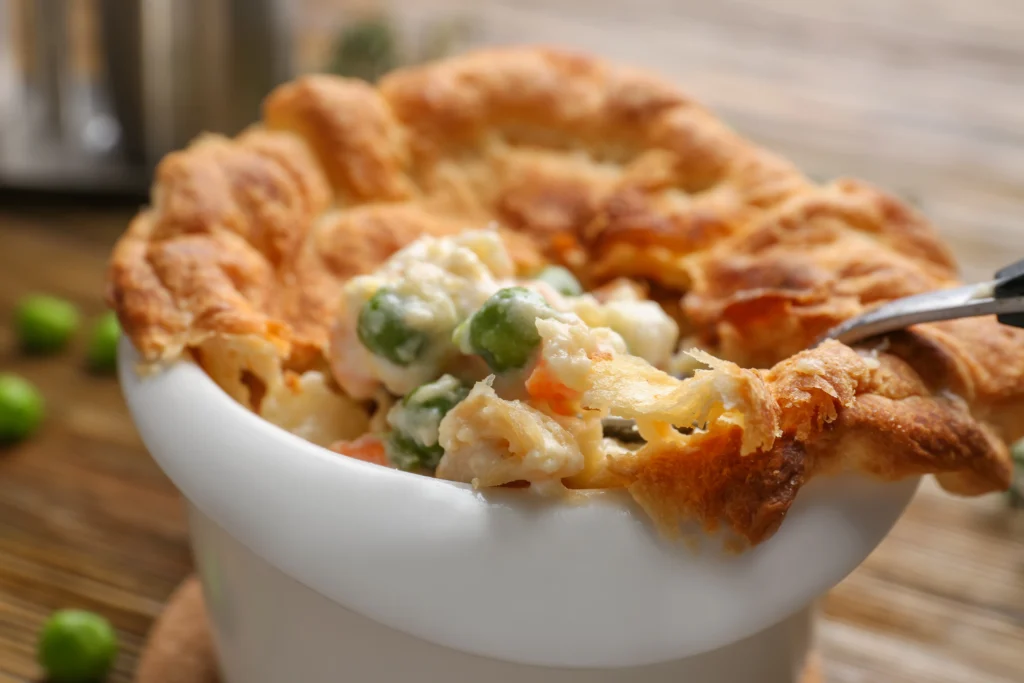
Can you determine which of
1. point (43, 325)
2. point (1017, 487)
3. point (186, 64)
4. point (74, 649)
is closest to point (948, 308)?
point (1017, 487)

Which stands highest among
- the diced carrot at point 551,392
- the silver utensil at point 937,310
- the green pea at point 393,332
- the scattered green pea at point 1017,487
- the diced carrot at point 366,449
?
the silver utensil at point 937,310

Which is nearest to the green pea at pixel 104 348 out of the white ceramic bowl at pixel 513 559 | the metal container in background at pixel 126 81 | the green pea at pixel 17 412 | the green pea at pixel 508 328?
the green pea at pixel 17 412

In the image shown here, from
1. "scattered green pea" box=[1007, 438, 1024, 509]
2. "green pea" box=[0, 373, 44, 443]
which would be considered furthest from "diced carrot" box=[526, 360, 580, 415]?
"green pea" box=[0, 373, 44, 443]

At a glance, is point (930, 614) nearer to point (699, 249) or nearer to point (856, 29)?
point (699, 249)

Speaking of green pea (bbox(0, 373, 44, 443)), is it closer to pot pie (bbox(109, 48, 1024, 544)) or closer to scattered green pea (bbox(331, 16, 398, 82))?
pot pie (bbox(109, 48, 1024, 544))

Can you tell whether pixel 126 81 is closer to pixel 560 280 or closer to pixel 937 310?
pixel 560 280

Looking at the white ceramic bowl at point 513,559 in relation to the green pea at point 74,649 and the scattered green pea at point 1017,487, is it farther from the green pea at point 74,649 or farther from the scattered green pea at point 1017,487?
the scattered green pea at point 1017,487
